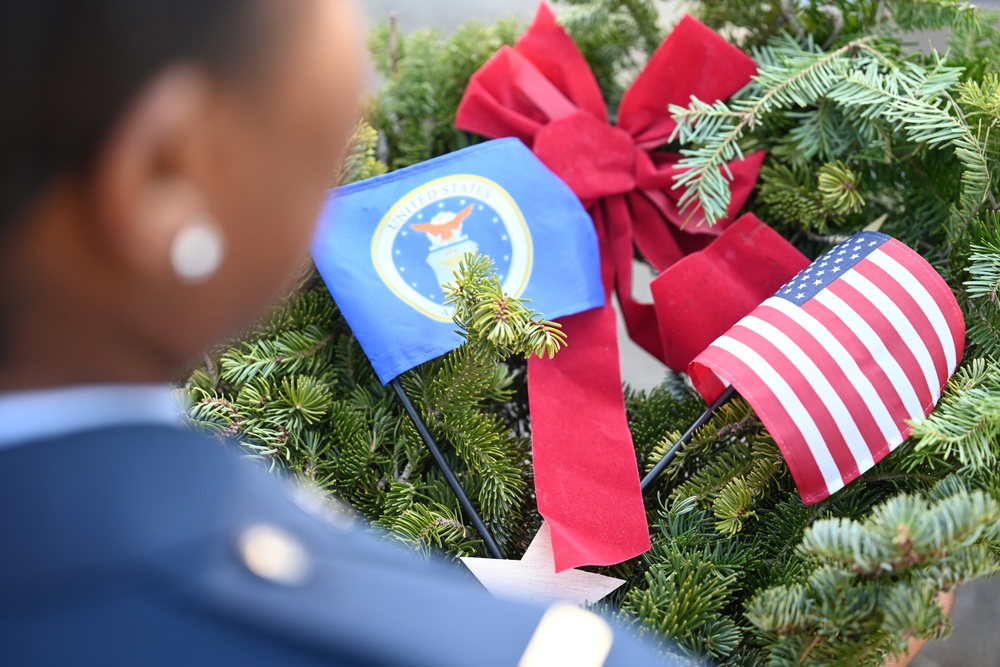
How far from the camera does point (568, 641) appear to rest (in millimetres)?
299

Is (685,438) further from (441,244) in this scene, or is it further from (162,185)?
(162,185)

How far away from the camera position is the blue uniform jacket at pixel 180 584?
0.26m

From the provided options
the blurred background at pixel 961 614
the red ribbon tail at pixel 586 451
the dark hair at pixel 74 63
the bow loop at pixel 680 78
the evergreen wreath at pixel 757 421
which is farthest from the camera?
the blurred background at pixel 961 614

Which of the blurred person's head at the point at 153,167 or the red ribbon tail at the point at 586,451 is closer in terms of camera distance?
the blurred person's head at the point at 153,167

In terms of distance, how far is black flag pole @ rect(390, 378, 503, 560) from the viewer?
0.50 metres

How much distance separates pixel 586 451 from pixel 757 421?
103 millimetres

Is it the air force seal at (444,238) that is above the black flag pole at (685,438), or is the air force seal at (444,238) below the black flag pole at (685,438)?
above

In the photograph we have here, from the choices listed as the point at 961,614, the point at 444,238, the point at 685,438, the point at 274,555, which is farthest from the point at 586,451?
the point at 961,614

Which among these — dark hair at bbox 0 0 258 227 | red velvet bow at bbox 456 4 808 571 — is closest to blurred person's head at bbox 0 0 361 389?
dark hair at bbox 0 0 258 227

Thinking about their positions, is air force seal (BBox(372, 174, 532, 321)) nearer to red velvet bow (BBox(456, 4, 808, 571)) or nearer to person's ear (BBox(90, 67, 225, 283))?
red velvet bow (BBox(456, 4, 808, 571))

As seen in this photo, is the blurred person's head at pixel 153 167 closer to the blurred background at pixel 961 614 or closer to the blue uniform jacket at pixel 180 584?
the blue uniform jacket at pixel 180 584

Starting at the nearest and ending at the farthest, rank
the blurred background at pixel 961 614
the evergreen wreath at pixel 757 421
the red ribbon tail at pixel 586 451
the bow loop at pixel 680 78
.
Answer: the evergreen wreath at pixel 757 421, the red ribbon tail at pixel 586 451, the bow loop at pixel 680 78, the blurred background at pixel 961 614

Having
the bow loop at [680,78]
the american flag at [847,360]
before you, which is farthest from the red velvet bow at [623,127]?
the american flag at [847,360]

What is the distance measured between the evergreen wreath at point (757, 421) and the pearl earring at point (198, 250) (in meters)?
0.19
